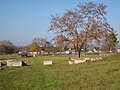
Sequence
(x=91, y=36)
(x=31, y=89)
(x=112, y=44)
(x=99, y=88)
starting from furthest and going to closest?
(x=112, y=44) < (x=91, y=36) < (x=31, y=89) < (x=99, y=88)

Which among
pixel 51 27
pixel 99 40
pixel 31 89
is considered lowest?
pixel 31 89

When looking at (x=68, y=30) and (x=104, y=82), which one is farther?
(x=68, y=30)

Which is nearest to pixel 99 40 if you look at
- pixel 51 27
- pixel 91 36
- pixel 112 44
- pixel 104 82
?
pixel 91 36

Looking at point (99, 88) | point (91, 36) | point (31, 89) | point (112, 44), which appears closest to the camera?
point (99, 88)

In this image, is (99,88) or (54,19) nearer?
(99,88)

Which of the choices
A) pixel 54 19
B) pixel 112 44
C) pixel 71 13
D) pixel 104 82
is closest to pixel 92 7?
pixel 71 13

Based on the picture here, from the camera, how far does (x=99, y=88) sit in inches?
379

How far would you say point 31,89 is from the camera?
10.4 metres

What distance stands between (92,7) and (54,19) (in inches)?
281

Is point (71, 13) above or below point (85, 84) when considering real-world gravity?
above

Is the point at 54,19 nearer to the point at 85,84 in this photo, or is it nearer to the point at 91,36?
the point at 91,36

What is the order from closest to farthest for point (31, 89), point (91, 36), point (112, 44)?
point (31, 89), point (91, 36), point (112, 44)

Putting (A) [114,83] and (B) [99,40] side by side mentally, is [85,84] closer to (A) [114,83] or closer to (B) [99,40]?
(A) [114,83]

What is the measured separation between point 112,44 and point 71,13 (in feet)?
136
